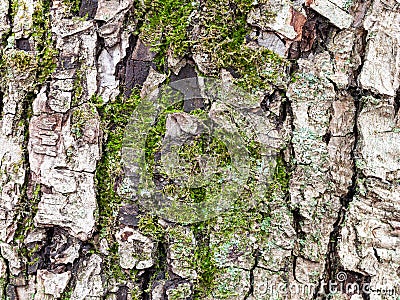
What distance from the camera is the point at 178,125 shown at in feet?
4.84

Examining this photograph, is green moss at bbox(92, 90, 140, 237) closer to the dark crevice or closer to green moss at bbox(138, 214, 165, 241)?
green moss at bbox(138, 214, 165, 241)

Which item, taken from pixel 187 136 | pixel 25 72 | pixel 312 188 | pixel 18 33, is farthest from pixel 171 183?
pixel 18 33

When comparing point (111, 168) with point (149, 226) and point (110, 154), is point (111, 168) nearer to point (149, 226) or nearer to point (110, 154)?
point (110, 154)

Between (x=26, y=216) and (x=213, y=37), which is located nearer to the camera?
(x=213, y=37)

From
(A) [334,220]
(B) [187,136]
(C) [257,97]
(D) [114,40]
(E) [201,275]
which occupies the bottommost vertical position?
(E) [201,275]

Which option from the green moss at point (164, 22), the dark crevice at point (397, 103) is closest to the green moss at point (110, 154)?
the green moss at point (164, 22)

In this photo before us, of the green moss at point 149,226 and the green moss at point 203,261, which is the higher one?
the green moss at point 149,226

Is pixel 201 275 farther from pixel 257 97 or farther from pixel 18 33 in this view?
pixel 18 33

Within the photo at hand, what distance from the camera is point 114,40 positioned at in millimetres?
1458

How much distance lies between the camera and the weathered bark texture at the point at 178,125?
146 cm

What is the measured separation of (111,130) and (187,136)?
0.79 ft

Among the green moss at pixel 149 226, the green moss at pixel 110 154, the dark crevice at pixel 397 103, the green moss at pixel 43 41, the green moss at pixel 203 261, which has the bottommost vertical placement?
the green moss at pixel 203 261

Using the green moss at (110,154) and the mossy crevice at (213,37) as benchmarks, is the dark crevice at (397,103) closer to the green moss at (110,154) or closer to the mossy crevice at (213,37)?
the mossy crevice at (213,37)

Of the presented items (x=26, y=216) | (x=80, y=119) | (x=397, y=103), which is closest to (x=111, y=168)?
(x=80, y=119)
